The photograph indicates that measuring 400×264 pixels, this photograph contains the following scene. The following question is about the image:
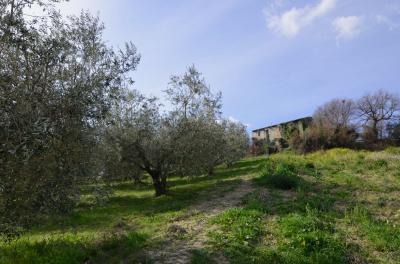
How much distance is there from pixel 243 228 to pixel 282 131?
74.5m

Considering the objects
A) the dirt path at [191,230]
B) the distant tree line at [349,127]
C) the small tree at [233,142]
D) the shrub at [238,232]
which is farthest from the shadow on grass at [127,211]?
the distant tree line at [349,127]

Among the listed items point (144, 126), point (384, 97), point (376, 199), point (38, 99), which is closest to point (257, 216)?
point (376, 199)

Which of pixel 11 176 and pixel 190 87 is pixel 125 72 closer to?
pixel 11 176

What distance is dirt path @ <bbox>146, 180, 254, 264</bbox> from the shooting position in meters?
14.2

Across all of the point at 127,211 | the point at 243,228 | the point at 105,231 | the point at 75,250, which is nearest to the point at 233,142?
the point at 127,211

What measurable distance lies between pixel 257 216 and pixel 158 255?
18.2 ft

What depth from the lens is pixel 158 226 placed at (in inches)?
766

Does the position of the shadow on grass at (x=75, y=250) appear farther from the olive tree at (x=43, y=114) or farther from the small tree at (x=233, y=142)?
the small tree at (x=233, y=142)

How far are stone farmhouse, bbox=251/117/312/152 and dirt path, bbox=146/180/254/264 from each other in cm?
5643

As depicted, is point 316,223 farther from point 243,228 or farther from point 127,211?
point 127,211

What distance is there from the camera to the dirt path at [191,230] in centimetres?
1420

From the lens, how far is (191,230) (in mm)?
17594

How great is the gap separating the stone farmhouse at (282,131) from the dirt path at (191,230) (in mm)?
56431

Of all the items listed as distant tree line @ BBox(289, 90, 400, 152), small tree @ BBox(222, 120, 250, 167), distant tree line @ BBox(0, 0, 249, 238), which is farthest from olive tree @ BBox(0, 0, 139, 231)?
distant tree line @ BBox(289, 90, 400, 152)
